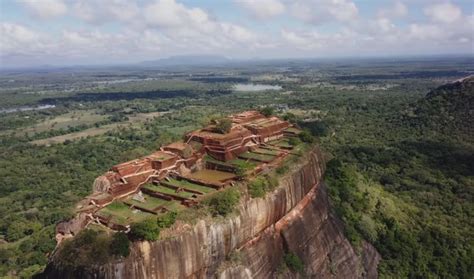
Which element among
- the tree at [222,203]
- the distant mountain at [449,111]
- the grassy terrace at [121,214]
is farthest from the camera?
the distant mountain at [449,111]

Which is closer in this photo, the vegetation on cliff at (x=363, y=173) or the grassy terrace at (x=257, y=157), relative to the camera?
the grassy terrace at (x=257, y=157)

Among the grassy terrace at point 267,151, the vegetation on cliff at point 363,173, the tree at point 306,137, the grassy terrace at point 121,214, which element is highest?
the tree at point 306,137

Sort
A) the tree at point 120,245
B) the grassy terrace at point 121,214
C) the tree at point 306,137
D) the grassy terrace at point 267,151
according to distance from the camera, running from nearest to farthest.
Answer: the tree at point 120,245 → the grassy terrace at point 121,214 → the grassy terrace at point 267,151 → the tree at point 306,137

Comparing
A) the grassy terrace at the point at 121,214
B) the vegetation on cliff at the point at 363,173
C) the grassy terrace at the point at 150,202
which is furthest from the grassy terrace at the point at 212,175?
the grassy terrace at the point at 121,214

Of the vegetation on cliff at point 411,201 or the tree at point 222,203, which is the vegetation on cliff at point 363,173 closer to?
the vegetation on cliff at point 411,201

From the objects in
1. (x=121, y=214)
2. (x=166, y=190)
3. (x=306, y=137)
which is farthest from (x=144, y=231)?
(x=306, y=137)

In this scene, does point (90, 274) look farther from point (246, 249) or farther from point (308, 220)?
point (308, 220)

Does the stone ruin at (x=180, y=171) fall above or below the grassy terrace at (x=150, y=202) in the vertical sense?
above
